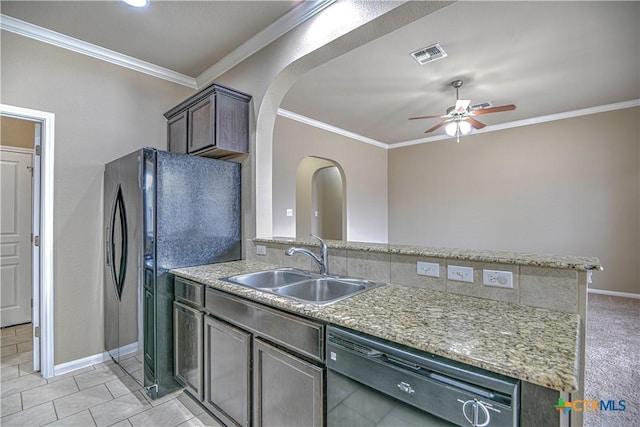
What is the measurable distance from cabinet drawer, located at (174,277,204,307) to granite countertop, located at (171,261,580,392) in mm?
430

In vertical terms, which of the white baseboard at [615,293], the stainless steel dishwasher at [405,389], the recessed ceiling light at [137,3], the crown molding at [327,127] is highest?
the crown molding at [327,127]

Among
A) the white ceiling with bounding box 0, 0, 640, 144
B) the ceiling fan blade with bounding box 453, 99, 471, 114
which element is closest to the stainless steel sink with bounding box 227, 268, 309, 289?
the white ceiling with bounding box 0, 0, 640, 144

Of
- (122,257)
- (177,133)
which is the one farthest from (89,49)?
(122,257)

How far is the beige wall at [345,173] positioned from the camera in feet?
15.2

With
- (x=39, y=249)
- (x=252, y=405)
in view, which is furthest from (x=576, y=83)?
(x=39, y=249)

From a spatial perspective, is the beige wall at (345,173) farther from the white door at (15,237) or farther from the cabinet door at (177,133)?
the white door at (15,237)

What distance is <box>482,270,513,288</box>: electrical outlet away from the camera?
1.36m

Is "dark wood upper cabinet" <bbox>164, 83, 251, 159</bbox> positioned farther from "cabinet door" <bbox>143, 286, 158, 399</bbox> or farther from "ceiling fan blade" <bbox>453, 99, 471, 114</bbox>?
"ceiling fan blade" <bbox>453, 99, 471, 114</bbox>

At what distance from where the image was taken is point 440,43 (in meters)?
2.74

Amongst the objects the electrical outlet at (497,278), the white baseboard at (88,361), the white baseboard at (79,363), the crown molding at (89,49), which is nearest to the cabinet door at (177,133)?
the crown molding at (89,49)

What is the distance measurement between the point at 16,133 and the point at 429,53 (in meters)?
4.60

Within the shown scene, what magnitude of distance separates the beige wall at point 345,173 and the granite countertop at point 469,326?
3.16 metres

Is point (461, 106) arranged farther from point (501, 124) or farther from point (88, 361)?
point (88, 361)

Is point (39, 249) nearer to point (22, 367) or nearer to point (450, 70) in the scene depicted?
point (22, 367)
